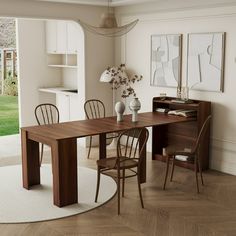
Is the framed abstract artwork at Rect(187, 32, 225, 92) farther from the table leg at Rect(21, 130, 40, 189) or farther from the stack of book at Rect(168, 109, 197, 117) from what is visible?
the table leg at Rect(21, 130, 40, 189)

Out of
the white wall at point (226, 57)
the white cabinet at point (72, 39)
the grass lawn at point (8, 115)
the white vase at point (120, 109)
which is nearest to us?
the white vase at point (120, 109)

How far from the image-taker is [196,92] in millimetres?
6055

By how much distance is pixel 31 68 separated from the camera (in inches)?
323

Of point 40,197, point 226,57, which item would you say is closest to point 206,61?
point 226,57

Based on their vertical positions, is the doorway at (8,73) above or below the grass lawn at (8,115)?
above

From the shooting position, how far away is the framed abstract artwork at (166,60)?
6262 mm

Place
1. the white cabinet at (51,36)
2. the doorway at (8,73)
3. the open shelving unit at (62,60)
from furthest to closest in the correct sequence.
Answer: the doorway at (8,73), the open shelving unit at (62,60), the white cabinet at (51,36)

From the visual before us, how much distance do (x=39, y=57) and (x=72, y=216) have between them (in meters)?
4.63

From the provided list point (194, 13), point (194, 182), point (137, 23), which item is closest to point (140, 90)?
point (137, 23)

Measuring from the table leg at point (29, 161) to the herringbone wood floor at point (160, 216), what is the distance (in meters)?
1.03

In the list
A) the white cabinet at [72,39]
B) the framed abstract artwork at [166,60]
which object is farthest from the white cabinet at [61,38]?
the framed abstract artwork at [166,60]

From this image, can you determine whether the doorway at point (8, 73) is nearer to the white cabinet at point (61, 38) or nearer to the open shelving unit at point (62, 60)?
the open shelving unit at point (62, 60)

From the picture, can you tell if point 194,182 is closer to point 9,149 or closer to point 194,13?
point 194,13

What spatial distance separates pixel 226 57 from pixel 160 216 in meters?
2.45
